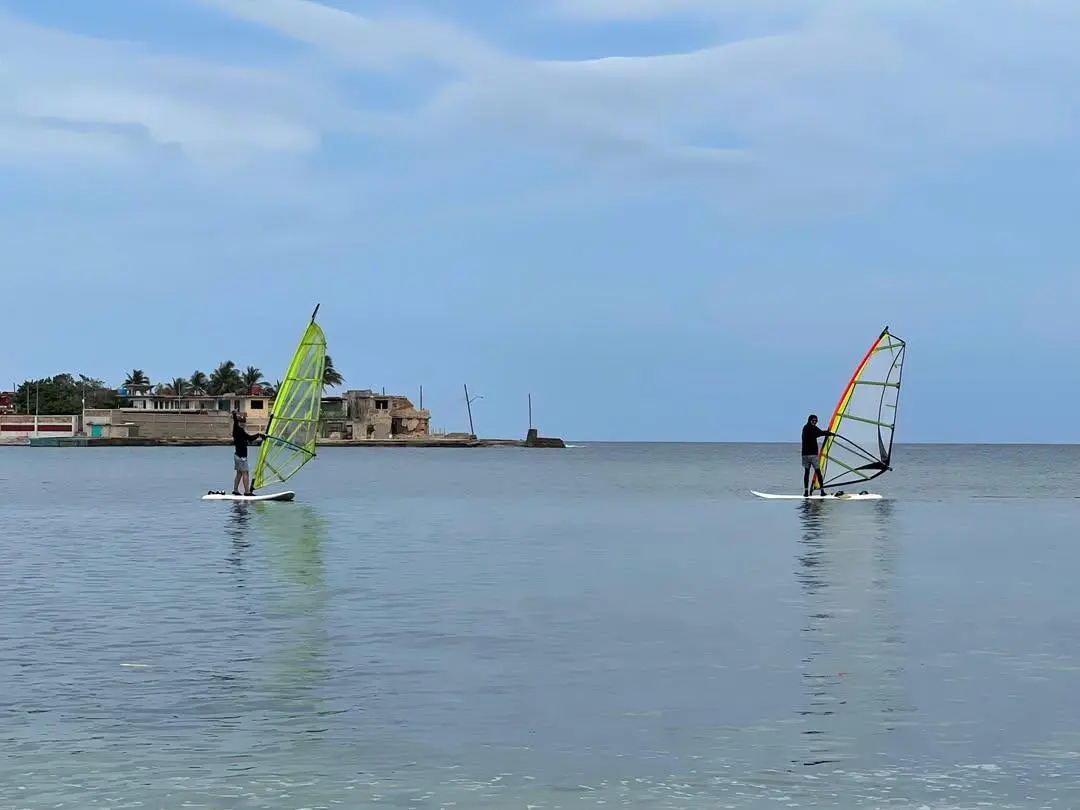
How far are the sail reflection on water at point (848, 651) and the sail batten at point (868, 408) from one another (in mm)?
15840

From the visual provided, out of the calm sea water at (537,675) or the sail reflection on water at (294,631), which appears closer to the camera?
the calm sea water at (537,675)

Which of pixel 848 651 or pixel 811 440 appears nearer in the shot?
pixel 848 651

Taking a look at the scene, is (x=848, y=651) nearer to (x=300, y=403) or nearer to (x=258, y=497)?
(x=300, y=403)

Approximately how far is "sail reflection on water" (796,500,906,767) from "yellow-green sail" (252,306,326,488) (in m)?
19.3

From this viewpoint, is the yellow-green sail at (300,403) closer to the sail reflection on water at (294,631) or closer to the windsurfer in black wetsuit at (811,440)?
the sail reflection on water at (294,631)

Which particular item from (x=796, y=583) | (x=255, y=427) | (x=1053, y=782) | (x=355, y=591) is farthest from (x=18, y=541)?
(x=255, y=427)

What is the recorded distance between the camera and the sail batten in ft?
164

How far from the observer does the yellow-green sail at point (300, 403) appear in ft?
155

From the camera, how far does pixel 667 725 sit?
1252 cm

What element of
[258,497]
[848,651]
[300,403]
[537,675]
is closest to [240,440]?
[300,403]

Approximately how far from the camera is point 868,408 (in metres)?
50.5

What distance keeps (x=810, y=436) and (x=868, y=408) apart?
4611 millimetres

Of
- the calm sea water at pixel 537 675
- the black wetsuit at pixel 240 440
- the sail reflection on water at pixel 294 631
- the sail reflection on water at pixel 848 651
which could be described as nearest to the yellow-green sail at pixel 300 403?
the black wetsuit at pixel 240 440

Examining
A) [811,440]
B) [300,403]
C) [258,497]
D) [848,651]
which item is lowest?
[848,651]
